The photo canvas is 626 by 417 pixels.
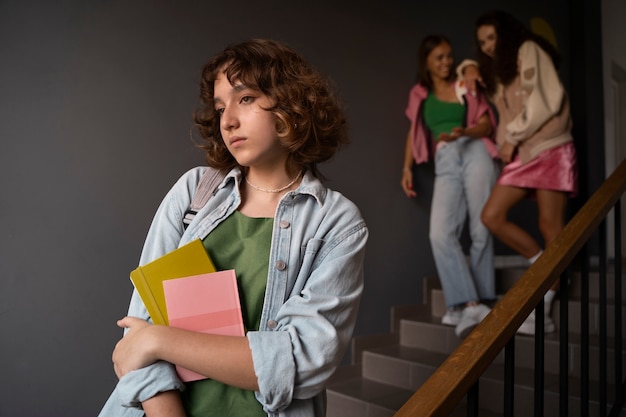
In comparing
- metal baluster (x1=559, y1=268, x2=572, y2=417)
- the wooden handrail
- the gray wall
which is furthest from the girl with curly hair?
the gray wall

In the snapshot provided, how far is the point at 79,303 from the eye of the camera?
180cm

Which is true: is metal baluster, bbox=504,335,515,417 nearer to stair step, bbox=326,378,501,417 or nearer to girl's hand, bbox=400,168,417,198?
stair step, bbox=326,378,501,417

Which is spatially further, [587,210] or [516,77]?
[516,77]

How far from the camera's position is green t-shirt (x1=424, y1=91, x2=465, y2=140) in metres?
3.03

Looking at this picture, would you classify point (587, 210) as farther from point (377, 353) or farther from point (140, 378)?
point (377, 353)

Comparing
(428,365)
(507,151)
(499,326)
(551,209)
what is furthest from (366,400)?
(499,326)

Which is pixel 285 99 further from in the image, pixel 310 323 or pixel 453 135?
pixel 453 135

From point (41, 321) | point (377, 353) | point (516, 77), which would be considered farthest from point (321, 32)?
point (41, 321)

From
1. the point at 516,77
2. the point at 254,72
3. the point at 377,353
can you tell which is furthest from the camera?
the point at 377,353

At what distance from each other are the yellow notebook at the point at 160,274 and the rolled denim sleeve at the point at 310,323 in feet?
0.43

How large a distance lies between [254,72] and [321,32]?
211cm

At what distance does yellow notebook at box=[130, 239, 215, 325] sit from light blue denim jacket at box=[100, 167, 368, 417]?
0.05 m

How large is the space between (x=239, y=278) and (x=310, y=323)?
5.9 inches

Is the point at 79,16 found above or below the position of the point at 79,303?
above
